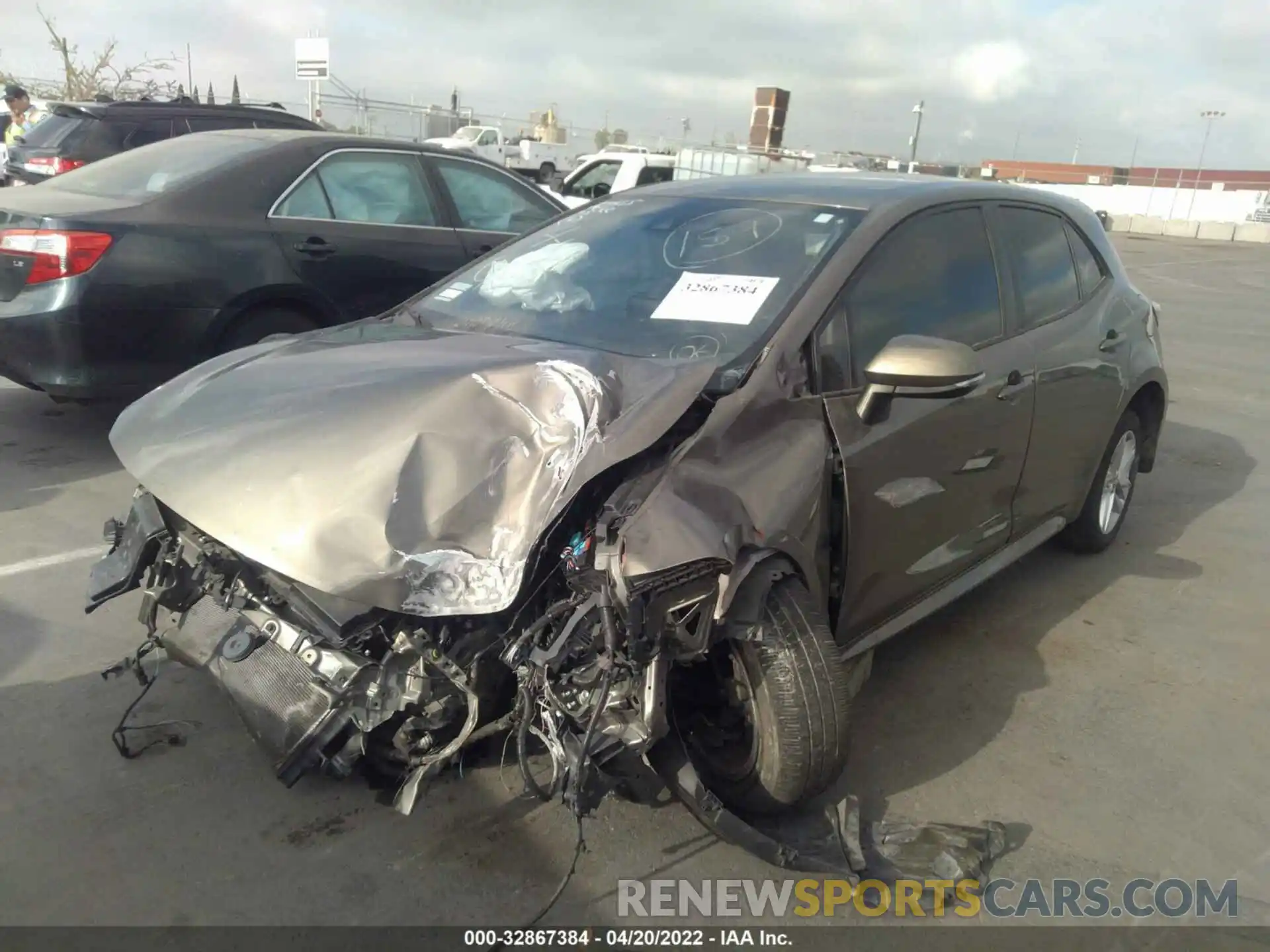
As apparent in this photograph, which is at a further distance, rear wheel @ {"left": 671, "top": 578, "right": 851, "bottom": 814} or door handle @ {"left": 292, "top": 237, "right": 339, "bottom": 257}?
door handle @ {"left": 292, "top": 237, "right": 339, "bottom": 257}

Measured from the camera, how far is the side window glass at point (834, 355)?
Answer: 9.65 feet

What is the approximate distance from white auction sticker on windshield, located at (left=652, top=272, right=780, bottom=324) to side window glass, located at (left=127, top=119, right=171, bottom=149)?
7.66 metres

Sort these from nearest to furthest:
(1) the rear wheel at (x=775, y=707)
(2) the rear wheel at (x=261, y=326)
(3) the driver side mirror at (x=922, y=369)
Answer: (1) the rear wheel at (x=775, y=707)
(3) the driver side mirror at (x=922, y=369)
(2) the rear wheel at (x=261, y=326)

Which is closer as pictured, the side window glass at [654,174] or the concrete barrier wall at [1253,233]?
the side window glass at [654,174]

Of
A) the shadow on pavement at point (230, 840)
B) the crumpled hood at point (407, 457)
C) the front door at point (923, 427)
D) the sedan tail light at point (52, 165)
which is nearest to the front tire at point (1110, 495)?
the front door at point (923, 427)

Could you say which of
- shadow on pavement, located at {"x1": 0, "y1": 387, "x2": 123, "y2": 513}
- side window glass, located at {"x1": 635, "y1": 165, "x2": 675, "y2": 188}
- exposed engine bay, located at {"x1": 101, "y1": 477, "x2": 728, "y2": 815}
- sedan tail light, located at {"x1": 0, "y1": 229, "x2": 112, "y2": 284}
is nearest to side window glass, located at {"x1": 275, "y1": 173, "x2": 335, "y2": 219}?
sedan tail light, located at {"x1": 0, "y1": 229, "x2": 112, "y2": 284}

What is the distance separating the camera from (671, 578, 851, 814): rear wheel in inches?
100

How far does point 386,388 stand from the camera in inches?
104

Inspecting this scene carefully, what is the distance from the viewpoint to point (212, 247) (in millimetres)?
5191

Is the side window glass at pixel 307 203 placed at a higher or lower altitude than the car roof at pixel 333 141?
lower

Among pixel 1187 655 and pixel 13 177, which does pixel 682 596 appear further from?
pixel 13 177

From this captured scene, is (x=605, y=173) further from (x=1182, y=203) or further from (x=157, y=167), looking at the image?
(x=1182, y=203)

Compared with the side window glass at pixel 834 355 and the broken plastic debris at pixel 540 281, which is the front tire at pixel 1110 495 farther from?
the broken plastic debris at pixel 540 281

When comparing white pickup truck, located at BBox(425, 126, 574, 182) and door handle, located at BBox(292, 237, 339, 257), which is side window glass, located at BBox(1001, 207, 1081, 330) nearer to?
door handle, located at BBox(292, 237, 339, 257)
